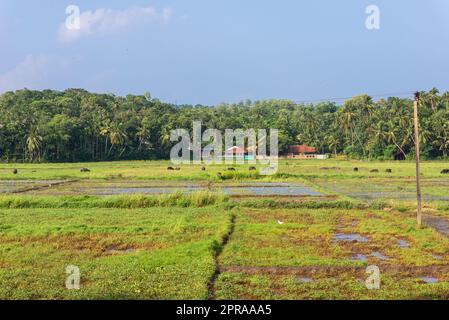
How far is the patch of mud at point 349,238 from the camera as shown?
44.2 feet

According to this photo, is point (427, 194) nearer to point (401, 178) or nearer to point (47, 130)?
point (401, 178)

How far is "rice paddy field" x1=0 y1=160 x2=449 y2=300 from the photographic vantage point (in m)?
8.69

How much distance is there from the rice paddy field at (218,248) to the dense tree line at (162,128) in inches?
2026

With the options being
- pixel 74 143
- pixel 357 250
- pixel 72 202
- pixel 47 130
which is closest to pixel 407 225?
pixel 357 250

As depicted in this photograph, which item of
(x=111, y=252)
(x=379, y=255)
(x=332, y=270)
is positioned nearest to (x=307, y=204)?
(x=379, y=255)

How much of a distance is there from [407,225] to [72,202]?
42.1 ft

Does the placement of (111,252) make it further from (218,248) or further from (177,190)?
(177,190)

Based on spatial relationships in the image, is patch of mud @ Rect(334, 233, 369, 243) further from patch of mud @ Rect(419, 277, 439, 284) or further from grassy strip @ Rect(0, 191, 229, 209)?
grassy strip @ Rect(0, 191, 229, 209)

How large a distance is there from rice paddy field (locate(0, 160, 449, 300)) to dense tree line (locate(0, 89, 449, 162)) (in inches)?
2026

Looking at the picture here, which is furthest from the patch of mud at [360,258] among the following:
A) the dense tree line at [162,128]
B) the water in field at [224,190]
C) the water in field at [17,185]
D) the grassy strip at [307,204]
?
the dense tree line at [162,128]

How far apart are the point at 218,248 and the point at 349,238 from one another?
3808mm

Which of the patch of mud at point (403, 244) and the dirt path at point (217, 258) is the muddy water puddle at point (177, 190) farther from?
the patch of mud at point (403, 244)

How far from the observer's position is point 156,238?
43.9ft

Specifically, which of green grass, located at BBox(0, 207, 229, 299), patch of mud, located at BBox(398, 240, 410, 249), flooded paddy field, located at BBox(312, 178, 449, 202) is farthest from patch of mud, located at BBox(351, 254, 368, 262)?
flooded paddy field, located at BBox(312, 178, 449, 202)
